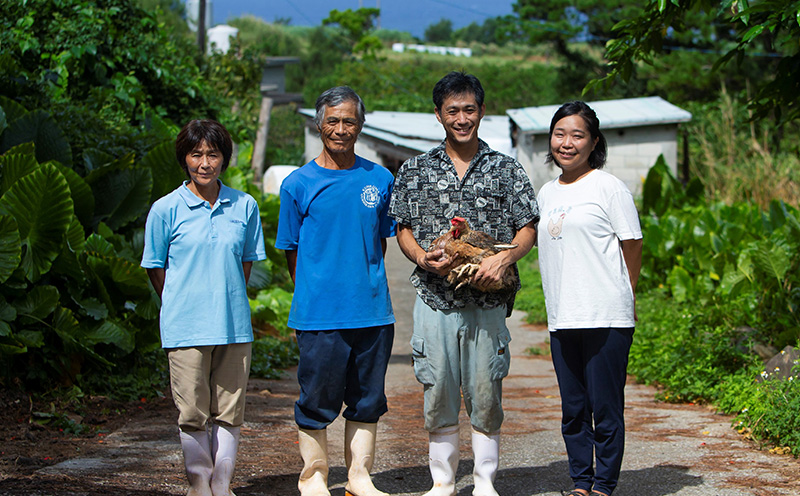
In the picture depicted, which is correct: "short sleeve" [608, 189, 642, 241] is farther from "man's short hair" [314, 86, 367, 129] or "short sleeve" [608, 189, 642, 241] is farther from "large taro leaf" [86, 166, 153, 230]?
"large taro leaf" [86, 166, 153, 230]

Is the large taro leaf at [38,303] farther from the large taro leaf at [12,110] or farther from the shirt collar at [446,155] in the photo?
the shirt collar at [446,155]

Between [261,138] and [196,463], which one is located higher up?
[261,138]

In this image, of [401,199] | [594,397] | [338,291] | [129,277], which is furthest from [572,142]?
[129,277]

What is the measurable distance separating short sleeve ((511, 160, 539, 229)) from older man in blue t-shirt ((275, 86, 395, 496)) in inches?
24.1

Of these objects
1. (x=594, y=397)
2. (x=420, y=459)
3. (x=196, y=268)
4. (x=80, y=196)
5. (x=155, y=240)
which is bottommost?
(x=420, y=459)

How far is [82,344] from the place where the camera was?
5531 mm

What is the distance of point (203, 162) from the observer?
12.4ft

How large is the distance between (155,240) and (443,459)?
166 centimetres

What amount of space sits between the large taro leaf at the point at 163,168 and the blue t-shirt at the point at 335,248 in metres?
3.16

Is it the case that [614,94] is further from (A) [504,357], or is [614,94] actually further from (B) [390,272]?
(A) [504,357]

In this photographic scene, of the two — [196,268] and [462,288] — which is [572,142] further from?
[196,268]

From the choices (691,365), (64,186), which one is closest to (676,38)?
(691,365)

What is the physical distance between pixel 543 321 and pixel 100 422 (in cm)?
655

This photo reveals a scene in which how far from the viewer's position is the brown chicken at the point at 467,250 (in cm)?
361
